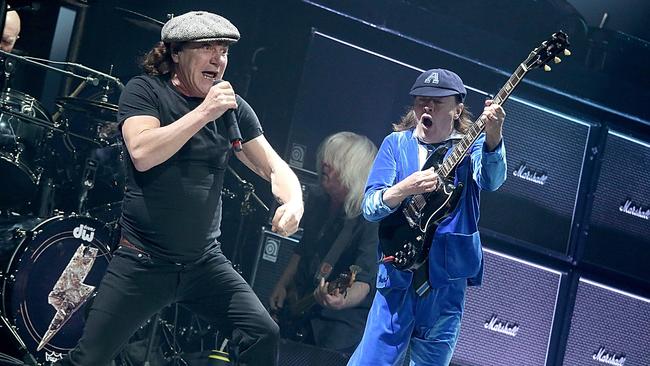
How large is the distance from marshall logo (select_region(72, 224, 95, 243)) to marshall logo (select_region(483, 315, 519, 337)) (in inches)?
109

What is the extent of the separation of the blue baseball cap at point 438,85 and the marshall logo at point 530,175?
67.8 inches

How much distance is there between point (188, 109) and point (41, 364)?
2.23 m

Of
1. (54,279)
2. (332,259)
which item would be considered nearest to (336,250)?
(332,259)

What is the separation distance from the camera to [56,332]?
5.16m

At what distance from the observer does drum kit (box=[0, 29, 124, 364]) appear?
5.08 meters

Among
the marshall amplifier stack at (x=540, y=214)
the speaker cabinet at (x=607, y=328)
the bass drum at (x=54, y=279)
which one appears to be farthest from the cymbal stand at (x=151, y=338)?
the speaker cabinet at (x=607, y=328)

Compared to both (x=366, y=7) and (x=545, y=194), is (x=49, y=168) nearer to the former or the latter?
(x=366, y=7)

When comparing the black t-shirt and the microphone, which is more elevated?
the microphone

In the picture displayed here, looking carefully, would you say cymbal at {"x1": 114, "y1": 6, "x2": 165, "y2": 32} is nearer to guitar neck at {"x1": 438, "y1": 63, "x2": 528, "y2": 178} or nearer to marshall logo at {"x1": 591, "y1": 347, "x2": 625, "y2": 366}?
guitar neck at {"x1": 438, "y1": 63, "x2": 528, "y2": 178}

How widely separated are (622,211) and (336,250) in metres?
2.31

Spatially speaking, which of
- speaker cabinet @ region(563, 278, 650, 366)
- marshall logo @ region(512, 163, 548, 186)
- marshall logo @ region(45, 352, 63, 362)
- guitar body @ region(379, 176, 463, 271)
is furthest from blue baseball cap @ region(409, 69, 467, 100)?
marshall logo @ region(45, 352, 63, 362)

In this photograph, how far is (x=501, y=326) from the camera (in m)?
6.07

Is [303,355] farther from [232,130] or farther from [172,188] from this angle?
[232,130]

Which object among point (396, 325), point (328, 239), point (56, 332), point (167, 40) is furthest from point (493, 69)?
point (56, 332)
